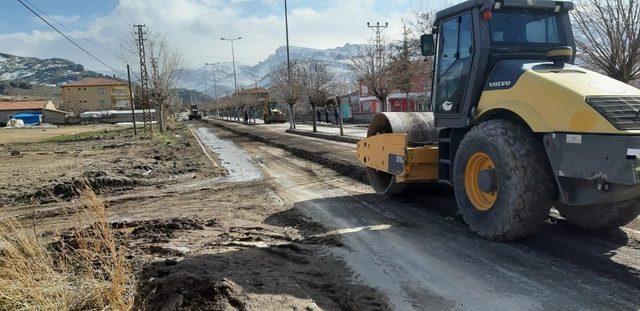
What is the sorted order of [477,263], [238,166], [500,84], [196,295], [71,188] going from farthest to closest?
1. [238,166]
2. [71,188]
3. [500,84]
4. [477,263]
5. [196,295]

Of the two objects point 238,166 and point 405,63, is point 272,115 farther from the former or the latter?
point 238,166

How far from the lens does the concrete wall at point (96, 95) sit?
131m

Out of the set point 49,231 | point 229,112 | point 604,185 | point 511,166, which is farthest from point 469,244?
point 229,112

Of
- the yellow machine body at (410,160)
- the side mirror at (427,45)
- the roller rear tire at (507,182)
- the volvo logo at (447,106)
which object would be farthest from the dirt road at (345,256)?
the side mirror at (427,45)

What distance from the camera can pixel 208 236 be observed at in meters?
6.59

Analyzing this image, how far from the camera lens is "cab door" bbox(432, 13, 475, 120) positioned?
21.0ft

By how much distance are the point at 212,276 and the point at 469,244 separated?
2.93m

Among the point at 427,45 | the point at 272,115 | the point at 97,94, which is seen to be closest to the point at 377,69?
the point at 427,45

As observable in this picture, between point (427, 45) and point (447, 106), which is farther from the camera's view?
point (427, 45)

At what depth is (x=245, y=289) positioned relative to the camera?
4371mm

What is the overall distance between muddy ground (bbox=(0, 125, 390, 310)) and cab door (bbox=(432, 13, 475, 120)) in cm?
240

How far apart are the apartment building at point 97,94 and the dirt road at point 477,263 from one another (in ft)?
439

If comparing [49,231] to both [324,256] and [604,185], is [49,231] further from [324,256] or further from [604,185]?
[604,185]

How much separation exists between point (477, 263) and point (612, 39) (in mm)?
9205
